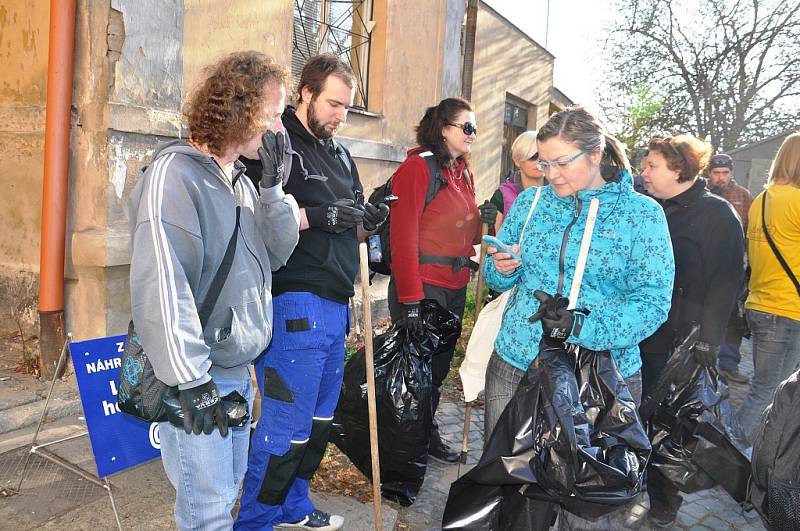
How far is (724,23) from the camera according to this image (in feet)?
68.6

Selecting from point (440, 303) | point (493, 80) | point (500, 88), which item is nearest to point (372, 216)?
point (440, 303)

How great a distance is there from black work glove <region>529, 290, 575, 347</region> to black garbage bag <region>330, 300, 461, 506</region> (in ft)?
3.43

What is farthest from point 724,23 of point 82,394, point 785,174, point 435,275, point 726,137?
point 82,394

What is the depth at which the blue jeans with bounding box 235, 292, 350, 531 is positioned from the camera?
241 cm

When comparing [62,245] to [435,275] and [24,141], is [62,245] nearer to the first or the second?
[24,141]

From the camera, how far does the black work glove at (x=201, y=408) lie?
65.9 inches

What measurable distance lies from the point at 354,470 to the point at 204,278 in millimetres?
2073

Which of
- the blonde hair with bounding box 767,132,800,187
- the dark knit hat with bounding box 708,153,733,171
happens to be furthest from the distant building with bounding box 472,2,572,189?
the blonde hair with bounding box 767,132,800,187

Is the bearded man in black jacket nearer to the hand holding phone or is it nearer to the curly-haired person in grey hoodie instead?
the curly-haired person in grey hoodie

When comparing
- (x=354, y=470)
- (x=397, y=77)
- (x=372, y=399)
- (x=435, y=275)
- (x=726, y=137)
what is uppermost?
(x=726, y=137)

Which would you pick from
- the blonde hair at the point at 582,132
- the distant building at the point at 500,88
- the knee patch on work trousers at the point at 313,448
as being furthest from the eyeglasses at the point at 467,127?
the distant building at the point at 500,88

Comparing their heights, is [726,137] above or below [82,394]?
above

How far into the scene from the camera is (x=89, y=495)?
2832mm

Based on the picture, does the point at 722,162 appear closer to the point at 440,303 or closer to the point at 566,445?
the point at 440,303
